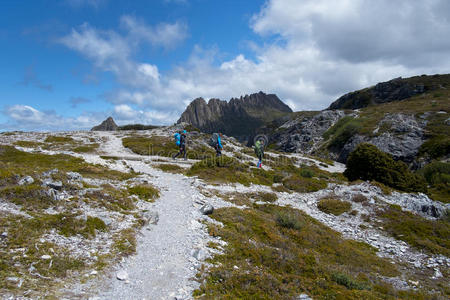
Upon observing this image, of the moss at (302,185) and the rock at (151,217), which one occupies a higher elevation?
the rock at (151,217)

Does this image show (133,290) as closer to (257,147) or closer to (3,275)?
(3,275)

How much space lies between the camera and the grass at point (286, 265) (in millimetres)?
6715

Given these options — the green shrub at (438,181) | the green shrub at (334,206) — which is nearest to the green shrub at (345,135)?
the green shrub at (438,181)

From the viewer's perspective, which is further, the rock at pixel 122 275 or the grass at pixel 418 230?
the grass at pixel 418 230

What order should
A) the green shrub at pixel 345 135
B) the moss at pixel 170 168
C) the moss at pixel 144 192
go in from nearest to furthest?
the moss at pixel 144 192 → the moss at pixel 170 168 → the green shrub at pixel 345 135

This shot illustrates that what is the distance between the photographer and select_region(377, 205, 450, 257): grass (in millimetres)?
12930

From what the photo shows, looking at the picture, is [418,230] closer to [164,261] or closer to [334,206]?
[334,206]

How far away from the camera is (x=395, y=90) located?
14375 cm

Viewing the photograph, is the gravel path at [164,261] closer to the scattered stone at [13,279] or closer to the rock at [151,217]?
the rock at [151,217]

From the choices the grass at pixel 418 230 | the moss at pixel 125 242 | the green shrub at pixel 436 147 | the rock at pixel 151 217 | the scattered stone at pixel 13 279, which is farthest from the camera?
the green shrub at pixel 436 147

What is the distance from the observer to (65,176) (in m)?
12.7

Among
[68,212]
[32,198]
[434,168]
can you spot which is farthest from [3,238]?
[434,168]

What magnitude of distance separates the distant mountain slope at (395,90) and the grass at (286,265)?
162 metres

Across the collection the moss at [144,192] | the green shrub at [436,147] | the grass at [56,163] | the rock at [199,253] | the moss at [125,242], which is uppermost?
the green shrub at [436,147]
